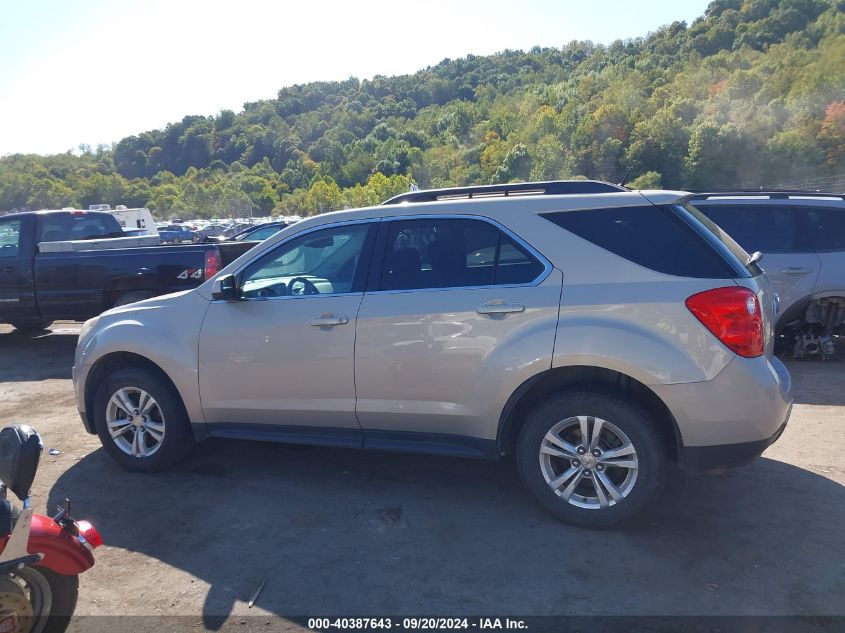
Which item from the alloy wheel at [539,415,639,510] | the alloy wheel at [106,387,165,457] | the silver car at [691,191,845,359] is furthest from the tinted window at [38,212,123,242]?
the silver car at [691,191,845,359]

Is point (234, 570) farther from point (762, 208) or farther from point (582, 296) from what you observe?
point (762, 208)

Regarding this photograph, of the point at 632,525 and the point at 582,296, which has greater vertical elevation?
the point at 582,296

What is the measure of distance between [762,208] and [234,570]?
7125mm

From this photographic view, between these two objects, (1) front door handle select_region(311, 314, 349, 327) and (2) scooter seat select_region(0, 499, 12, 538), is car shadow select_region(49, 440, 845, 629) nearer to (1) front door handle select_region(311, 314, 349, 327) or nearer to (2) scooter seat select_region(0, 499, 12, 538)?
(2) scooter seat select_region(0, 499, 12, 538)

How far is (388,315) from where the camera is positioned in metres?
4.15

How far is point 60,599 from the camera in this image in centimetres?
285

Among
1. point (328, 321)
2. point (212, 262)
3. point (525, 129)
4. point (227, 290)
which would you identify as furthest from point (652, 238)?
point (525, 129)

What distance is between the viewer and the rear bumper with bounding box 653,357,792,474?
355 centimetres

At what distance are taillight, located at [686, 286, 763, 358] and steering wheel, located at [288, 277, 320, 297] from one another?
237cm

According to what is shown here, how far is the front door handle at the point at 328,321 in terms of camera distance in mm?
4258

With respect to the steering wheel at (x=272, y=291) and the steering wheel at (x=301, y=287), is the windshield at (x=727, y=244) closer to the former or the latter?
the steering wheel at (x=301, y=287)

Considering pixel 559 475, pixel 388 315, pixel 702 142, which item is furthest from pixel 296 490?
pixel 702 142

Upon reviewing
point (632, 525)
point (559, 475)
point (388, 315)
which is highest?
point (388, 315)

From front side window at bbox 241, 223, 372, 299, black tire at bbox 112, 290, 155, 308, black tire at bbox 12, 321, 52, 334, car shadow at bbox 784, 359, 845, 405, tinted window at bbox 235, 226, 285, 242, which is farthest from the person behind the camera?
tinted window at bbox 235, 226, 285, 242
